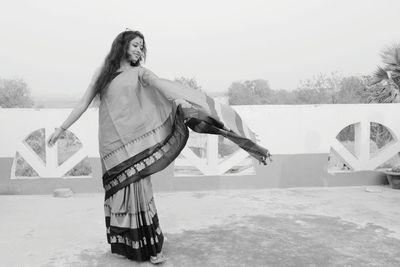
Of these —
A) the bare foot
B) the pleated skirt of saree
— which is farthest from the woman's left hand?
the bare foot

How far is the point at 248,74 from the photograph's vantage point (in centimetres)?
4050

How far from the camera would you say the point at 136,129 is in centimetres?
300

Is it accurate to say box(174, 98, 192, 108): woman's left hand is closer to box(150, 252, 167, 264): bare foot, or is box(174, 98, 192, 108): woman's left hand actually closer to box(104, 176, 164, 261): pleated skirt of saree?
box(104, 176, 164, 261): pleated skirt of saree

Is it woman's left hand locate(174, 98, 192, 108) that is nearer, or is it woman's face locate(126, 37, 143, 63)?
woman's left hand locate(174, 98, 192, 108)

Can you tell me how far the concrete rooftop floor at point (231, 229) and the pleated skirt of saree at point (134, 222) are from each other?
0.39 ft

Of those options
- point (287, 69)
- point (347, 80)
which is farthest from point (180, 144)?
point (287, 69)

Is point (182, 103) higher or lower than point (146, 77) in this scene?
lower

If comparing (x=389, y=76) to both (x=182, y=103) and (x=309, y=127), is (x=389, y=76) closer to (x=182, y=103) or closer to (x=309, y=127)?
(x=309, y=127)

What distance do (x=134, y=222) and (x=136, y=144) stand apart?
56 cm

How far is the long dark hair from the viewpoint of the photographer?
3.06 m

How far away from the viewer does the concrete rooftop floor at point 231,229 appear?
3146 millimetres

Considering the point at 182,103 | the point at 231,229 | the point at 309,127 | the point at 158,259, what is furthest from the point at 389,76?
the point at 158,259

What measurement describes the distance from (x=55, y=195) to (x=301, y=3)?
33.2 m

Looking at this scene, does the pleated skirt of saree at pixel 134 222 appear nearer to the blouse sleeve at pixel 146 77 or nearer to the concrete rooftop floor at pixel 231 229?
the concrete rooftop floor at pixel 231 229
